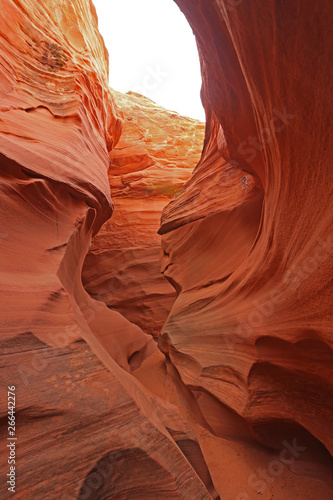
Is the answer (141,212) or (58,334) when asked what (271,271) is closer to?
(58,334)

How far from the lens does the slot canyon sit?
200cm

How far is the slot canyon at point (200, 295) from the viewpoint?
200cm

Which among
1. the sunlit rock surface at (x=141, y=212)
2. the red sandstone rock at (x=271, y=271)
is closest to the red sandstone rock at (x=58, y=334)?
the red sandstone rock at (x=271, y=271)

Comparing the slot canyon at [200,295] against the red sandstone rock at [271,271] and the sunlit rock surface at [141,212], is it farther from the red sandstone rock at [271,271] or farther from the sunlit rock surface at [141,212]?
the sunlit rock surface at [141,212]

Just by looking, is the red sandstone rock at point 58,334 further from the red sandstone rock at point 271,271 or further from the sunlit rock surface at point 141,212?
the sunlit rock surface at point 141,212

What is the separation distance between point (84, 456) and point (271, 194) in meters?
3.34

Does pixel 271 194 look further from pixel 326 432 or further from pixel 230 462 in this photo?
pixel 230 462

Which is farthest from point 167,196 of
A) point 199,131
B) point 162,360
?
point 162,360

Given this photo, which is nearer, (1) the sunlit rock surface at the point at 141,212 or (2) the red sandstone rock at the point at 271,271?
(2) the red sandstone rock at the point at 271,271

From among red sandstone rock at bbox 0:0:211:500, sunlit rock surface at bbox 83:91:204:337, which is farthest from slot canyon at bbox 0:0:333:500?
sunlit rock surface at bbox 83:91:204:337

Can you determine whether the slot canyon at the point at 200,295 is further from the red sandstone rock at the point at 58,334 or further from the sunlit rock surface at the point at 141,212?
the sunlit rock surface at the point at 141,212

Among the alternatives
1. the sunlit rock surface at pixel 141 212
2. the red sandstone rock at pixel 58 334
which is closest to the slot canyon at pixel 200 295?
the red sandstone rock at pixel 58 334

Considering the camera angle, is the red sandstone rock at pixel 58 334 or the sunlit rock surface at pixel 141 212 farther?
the sunlit rock surface at pixel 141 212

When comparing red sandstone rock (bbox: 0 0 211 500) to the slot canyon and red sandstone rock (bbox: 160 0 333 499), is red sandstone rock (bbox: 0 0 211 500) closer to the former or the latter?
the slot canyon
